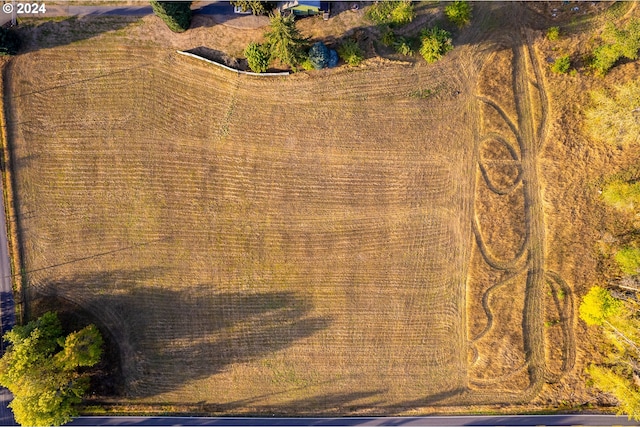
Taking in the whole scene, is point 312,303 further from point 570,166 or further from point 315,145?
point 570,166

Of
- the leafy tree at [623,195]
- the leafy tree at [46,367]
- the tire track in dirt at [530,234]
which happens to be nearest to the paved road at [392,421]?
the tire track in dirt at [530,234]

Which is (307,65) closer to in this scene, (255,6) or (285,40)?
(285,40)

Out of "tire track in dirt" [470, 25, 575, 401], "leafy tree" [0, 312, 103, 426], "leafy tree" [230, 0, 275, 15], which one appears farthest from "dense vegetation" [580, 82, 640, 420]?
"leafy tree" [0, 312, 103, 426]

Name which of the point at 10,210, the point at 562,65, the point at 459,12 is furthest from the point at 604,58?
the point at 10,210


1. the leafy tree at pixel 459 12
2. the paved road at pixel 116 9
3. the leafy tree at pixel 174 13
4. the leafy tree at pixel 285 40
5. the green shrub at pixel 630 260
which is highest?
the paved road at pixel 116 9

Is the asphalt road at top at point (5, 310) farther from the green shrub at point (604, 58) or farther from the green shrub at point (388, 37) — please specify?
the green shrub at point (604, 58)

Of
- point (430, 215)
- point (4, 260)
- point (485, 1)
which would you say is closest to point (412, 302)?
point (430, 215)
